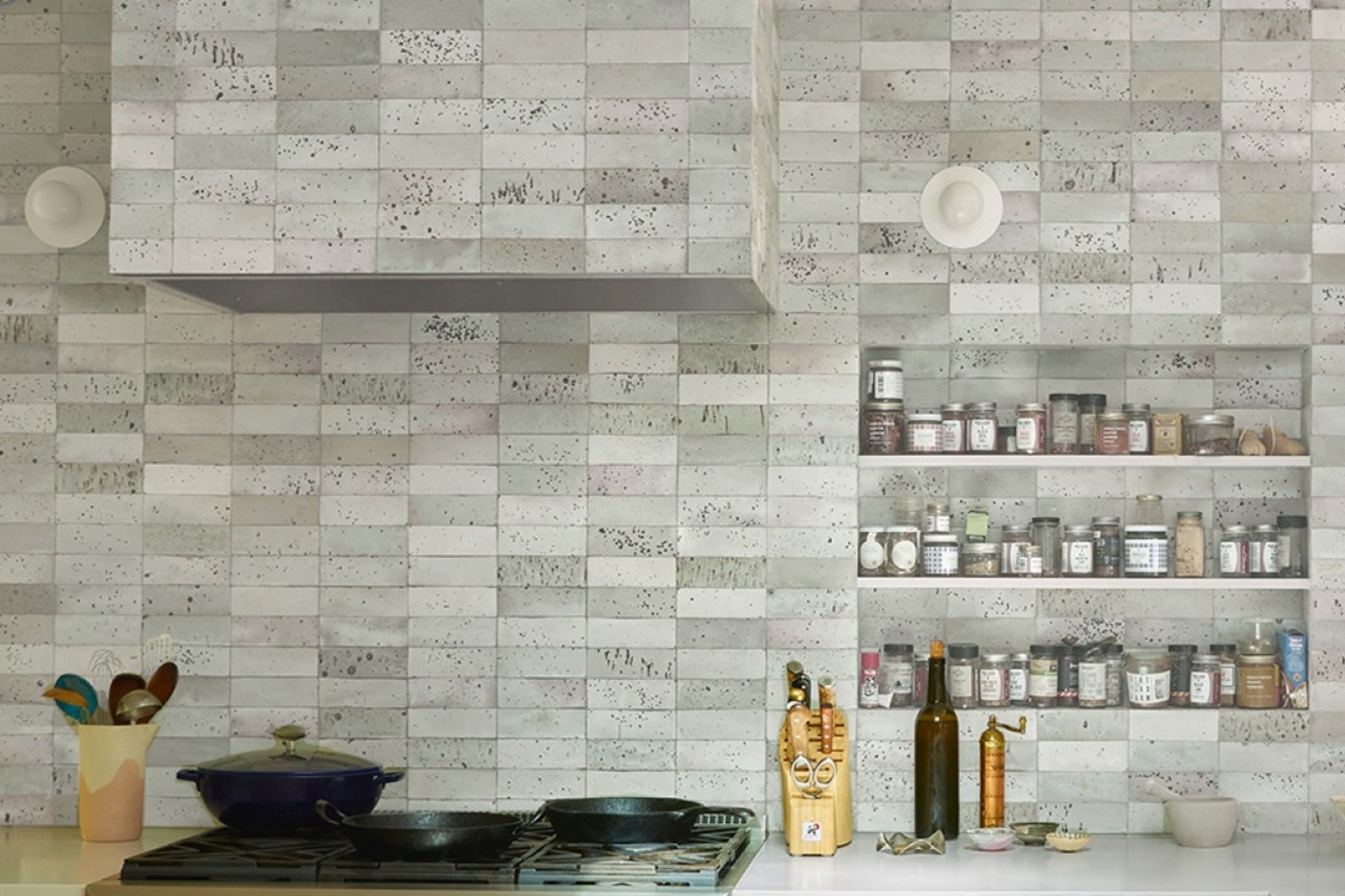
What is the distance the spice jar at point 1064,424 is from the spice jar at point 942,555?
0.29 m

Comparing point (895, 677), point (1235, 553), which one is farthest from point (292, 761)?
point (1235, 553)

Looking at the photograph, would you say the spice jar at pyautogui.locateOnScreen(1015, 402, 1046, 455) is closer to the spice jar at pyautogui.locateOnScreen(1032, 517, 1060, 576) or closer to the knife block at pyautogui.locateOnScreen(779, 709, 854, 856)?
the spice jar at pyautogui.locateOnScreen(1032, 517, 1060, 576)

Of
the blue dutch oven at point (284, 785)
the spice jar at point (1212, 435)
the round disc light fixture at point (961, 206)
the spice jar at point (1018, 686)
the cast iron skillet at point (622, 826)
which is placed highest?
the round disc light fixture at point (961, 206)

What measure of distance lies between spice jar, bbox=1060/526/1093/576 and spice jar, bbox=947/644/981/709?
264mm

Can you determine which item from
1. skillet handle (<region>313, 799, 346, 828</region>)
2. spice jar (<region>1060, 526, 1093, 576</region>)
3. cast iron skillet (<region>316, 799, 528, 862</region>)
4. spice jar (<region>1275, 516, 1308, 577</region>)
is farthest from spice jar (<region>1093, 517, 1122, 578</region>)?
skillet handle (<region>313, 799, 346, 828</region>)

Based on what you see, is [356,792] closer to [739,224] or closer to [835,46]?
[739,224]

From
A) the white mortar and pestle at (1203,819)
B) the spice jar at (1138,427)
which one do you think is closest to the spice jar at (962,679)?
the white mortar and pestle at (1203,819)

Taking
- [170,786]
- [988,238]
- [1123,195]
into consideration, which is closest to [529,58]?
[988,238]

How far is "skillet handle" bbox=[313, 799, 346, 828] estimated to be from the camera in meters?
3.22

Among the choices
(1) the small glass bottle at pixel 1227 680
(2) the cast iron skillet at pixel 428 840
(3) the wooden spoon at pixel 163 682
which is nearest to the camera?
(2) the cast iron skillet at pixel 428 840

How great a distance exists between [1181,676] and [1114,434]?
0.54 meters

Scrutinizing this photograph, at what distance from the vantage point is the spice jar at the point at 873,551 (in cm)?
368

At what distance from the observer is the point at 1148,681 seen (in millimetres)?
3652

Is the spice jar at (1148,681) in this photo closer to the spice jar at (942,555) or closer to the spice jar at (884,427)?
the spice jar at (942,555)
